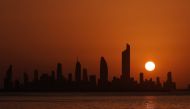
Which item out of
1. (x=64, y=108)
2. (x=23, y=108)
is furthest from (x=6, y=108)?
(x=64, y=108)

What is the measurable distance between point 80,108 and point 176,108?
21664 mm

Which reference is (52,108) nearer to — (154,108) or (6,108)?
(6,108)

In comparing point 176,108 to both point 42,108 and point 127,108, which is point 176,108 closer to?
point 127,108

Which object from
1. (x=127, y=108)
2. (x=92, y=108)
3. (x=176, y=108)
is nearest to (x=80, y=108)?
(x=92, y=108)

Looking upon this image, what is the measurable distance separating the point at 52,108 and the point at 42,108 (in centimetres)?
251

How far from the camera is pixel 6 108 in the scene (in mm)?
128000

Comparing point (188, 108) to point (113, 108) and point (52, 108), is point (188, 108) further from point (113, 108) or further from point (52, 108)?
point (52, 108)

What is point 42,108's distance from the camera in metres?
127

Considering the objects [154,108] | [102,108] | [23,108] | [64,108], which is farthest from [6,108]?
[154,108]

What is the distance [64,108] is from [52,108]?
2.75 m

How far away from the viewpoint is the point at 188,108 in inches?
4943

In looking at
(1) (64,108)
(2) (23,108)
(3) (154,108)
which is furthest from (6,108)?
(3) (154,108)

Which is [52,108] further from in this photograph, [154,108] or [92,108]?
[154,108]

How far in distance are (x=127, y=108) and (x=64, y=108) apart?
14.2 metres
